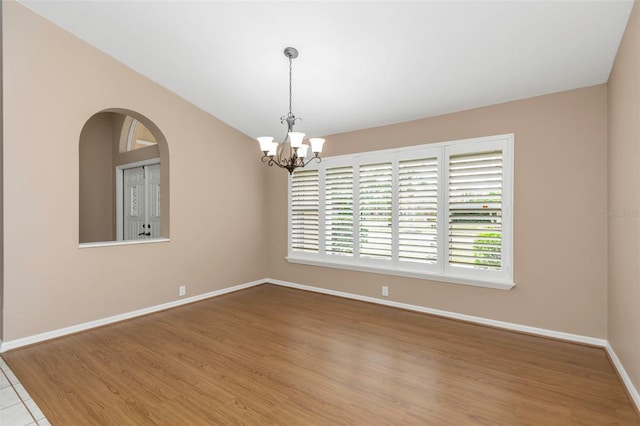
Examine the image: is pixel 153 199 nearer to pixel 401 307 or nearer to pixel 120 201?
pixel 120 201

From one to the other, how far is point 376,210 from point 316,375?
250 cm

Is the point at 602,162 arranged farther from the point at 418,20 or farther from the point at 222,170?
the point at 222,170

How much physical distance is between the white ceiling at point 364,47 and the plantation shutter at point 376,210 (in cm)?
80

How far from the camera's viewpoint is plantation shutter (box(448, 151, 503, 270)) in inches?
144

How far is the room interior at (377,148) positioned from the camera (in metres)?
2.79

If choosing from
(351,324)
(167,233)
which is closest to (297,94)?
(167,233)

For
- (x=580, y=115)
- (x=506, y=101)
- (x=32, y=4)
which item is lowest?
(x=580, y=115)

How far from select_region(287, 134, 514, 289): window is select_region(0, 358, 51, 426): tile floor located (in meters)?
3.54

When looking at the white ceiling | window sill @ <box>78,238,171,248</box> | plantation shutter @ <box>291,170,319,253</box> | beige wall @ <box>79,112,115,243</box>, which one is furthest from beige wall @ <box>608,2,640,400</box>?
beige wall @ <box>79,112,115,243</box>

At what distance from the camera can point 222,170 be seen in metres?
5.08

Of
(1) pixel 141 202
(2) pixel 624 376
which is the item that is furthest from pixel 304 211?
(2) pixel 624 376

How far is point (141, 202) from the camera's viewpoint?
5.62 metres

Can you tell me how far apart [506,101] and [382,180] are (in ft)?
5.57

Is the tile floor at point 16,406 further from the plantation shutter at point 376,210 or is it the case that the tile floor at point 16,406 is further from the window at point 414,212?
the plantation shutter at point 376,210
